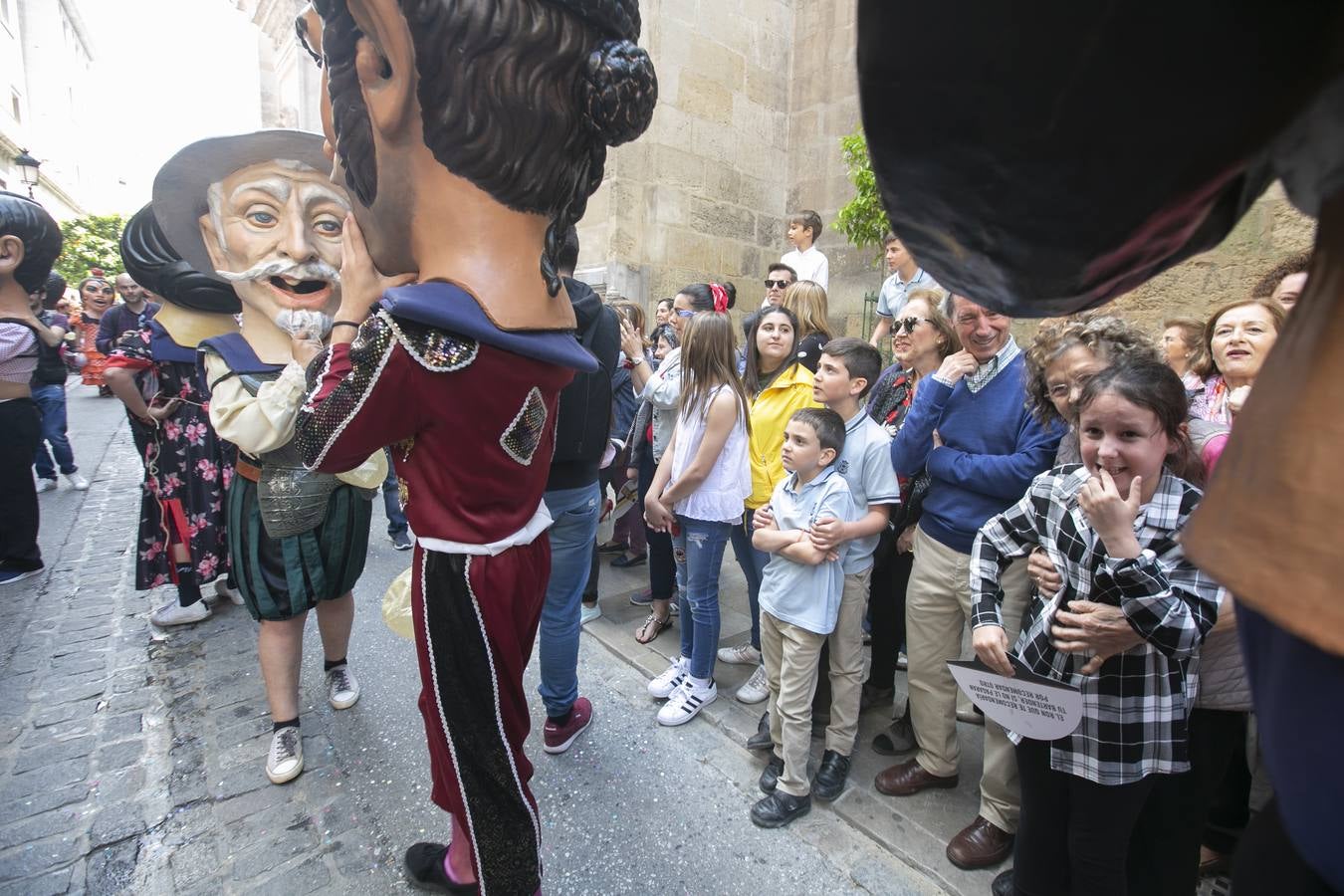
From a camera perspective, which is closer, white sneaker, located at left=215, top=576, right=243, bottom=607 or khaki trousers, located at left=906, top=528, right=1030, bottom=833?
khaki trousers, located at left=906, top=528, right=1030, bottom=833

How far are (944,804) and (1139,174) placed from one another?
232 centimetres

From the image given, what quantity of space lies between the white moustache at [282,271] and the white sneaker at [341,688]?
5.43ft

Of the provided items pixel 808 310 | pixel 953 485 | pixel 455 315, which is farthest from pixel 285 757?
pixel 808 310

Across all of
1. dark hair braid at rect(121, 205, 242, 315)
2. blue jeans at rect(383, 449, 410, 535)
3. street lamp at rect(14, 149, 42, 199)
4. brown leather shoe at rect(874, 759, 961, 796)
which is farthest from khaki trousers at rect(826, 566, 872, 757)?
street lamp at rect(14, 149, 42, 199)

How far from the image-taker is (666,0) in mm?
6996

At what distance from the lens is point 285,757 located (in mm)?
2330

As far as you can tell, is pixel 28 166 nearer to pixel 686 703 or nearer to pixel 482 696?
pixel 686 703

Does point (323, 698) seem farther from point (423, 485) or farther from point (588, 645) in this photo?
point (423, 485)

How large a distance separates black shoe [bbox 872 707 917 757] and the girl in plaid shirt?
3.16 ft

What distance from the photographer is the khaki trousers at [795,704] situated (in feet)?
7.22

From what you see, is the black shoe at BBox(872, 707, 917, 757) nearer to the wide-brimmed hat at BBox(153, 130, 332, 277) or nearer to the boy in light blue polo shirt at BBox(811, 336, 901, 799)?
the boy in light blue polo shirt at BBox(811, 336, 901, 799)

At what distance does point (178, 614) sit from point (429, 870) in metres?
2.52

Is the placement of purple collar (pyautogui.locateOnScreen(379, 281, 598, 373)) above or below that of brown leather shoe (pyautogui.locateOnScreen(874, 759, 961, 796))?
above

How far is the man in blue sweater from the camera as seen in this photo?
2.23 metres
